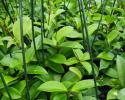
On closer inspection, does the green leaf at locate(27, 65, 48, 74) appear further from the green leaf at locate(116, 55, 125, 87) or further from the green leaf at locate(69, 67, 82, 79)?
the green leaf at locate(116, 55, 125, 87)

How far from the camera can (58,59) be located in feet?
2.99

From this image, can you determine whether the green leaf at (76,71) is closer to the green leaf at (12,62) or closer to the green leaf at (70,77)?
the green leaf at (70,77)

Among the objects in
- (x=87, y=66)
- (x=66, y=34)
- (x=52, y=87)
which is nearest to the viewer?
(x=52, y=87)

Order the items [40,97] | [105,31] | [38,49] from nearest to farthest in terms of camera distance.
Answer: [40,97] < [38,49] < [105,31]

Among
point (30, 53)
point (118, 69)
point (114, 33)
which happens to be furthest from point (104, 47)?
point (30, 53)

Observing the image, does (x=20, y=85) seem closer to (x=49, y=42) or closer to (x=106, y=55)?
(x=49, y=42)

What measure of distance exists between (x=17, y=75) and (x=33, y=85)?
56 millimetres

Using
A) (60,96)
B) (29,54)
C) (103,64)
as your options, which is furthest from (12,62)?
(103,64)

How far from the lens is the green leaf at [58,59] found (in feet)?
2.96

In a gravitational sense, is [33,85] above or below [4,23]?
below

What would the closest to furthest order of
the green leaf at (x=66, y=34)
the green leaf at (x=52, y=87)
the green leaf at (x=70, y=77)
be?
1. the green leaf at (x=52, y=87)
2. the green leaf at (x=70, y=77)
3. the green leaf at (x=66, y=34)

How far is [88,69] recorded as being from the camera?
34.0 inches

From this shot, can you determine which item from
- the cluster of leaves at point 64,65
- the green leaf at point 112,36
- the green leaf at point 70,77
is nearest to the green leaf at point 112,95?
the cluster of leaves at point 64,65

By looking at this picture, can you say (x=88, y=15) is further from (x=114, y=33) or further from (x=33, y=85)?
(x=33, y=85)
